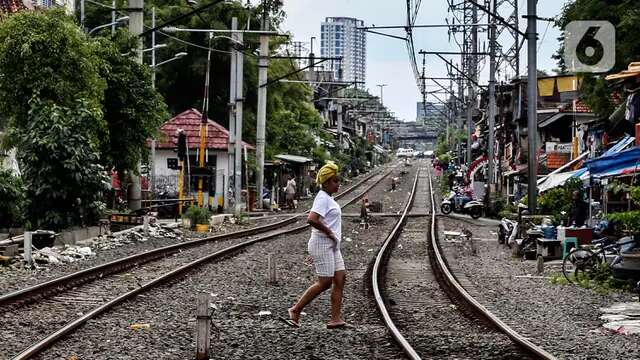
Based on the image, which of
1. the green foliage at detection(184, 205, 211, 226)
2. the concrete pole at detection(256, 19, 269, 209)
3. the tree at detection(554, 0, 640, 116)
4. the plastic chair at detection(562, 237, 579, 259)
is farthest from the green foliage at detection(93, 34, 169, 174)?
the plastic chair at detection(562, 237, 579, 259)

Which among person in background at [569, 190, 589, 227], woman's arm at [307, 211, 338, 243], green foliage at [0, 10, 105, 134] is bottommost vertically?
person in background at [569, 190, 589, 227]

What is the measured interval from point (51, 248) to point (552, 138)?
28653 mm

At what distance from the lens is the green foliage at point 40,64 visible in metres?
26.2

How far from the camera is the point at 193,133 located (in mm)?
47312

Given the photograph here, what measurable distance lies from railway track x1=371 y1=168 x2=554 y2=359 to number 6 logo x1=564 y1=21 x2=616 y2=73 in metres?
8.42

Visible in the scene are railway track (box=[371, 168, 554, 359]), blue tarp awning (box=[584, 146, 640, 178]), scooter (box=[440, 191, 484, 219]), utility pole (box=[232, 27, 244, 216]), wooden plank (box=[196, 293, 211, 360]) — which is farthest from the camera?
scooter (box=[440, 191, 484, 219])

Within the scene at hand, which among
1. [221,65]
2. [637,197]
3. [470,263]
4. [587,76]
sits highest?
[221,65]

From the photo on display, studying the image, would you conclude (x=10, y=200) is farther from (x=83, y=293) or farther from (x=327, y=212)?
(x=327, y=212)

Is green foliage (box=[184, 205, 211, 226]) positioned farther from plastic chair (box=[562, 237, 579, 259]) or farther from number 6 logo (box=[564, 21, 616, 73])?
plastic chair (box=[562, 237, 579, 259])

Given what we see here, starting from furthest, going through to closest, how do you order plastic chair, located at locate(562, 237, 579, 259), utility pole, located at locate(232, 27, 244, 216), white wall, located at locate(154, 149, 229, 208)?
1. white wall, located at locate(154, 149, 229, 208)
2. utility pole, located at locate(232, 27, 244, 216)
3. plastic chair, located at locate(562, 237, 579, 259)

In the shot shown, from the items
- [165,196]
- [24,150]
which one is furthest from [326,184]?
[165,196]

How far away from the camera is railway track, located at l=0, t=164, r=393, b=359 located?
11047 millimetres

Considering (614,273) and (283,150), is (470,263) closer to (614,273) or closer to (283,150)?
(614,273)

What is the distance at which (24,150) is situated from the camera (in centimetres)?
2480
